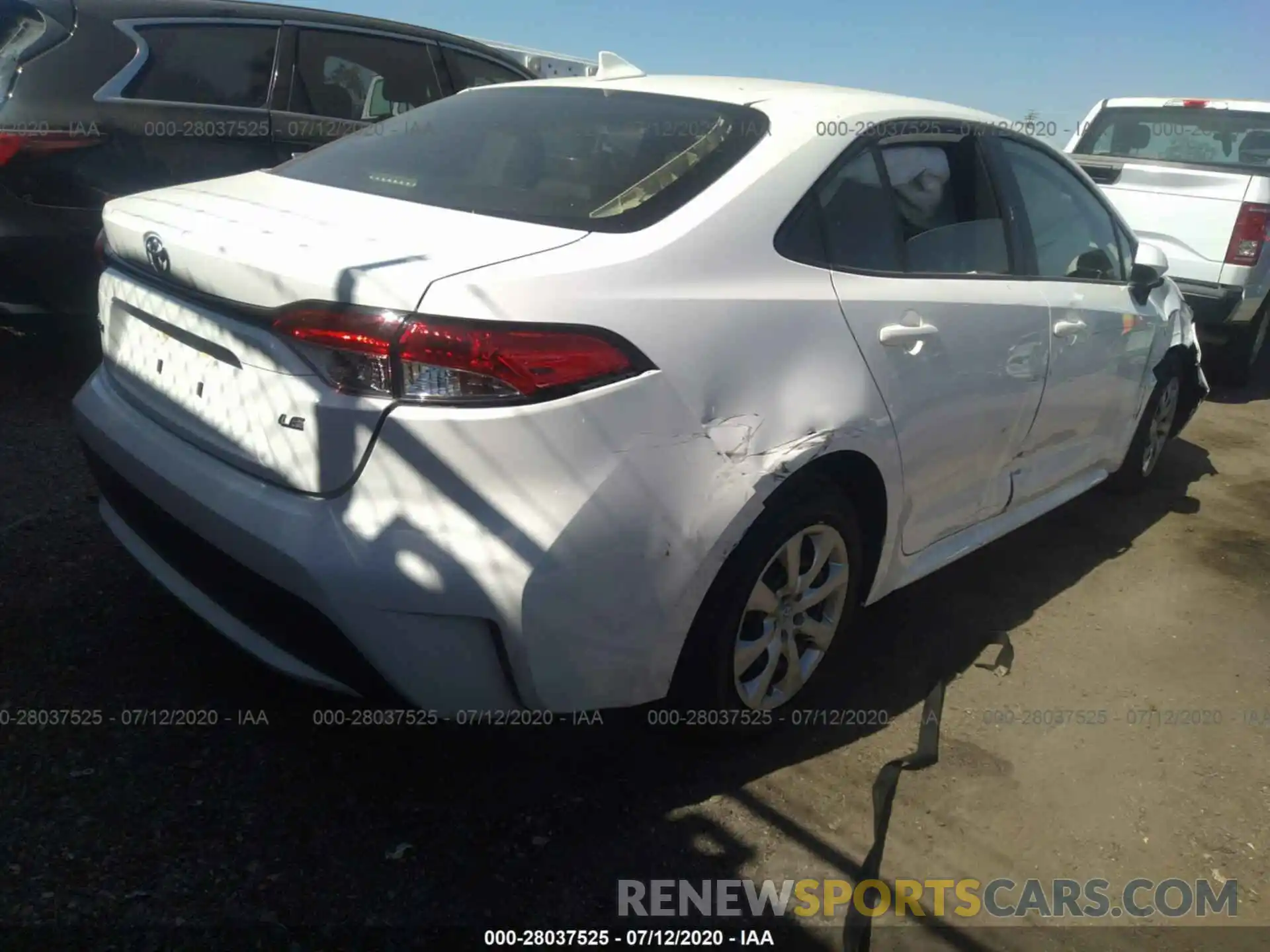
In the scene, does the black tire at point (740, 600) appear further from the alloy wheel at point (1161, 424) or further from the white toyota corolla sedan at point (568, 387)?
the alloy wheel at point (1161, 424)

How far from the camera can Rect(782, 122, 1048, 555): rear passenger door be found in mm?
2572

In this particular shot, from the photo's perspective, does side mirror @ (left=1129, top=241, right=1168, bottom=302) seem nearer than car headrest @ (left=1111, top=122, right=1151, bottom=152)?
Yes

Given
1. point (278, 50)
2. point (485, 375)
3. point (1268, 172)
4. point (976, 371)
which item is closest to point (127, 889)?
point (485, 375)

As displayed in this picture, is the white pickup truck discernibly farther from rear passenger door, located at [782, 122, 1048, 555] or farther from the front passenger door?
rear passenger door, located at [782, 122, 1048, 555]

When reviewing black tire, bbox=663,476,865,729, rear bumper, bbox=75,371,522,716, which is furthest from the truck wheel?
rear bumper, bbox=75,371,522,716

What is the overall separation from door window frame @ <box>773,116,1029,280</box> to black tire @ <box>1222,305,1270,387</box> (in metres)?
4.57

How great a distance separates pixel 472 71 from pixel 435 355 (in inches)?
178

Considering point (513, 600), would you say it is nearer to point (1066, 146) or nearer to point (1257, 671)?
point (1257, 671)

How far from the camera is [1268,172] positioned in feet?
21.2

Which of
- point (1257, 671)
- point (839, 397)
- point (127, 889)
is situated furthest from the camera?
point (1257, 671)

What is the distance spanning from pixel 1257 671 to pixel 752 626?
1.95 meters

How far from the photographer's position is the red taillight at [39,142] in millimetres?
3846

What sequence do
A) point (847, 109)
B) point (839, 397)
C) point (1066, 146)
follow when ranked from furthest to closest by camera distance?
point (1066, 146) < point (847, 109) < point (839, 397)

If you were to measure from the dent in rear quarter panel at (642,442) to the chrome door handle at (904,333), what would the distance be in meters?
0.20
